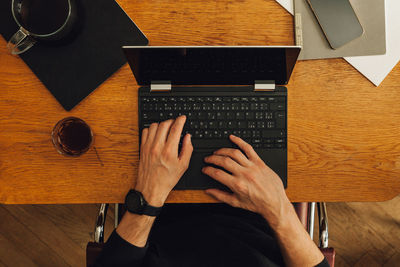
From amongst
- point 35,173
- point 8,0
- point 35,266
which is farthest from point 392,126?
point 35,266

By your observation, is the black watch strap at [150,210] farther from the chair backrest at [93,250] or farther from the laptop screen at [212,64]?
the laptop screen at [212,64]

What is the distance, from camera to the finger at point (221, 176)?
82 centimetres

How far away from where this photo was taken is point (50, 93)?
2.84 ft

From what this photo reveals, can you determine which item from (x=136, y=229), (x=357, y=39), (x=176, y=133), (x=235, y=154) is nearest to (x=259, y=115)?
(x=235, y=154)

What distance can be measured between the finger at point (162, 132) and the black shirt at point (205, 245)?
0.29 m

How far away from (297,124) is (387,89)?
0.28 metres

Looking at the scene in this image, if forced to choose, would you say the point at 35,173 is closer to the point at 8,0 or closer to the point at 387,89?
the point at 8,0

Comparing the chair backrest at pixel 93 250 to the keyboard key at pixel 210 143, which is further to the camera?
the chair backrest at pixel 93 250

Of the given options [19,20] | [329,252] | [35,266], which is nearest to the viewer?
[19,20]

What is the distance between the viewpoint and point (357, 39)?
2.80ft

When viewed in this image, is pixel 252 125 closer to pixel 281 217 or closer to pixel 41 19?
pixel 281 217

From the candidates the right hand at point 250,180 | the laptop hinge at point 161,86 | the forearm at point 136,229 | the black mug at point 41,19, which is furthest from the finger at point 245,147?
the black mug at point 41,19

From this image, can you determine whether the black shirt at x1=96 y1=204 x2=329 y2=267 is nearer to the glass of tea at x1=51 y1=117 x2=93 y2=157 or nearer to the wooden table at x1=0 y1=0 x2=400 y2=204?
the wooden table at x1=0 y1=0 x2=400 y2=204

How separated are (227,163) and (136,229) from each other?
0.32 metres
